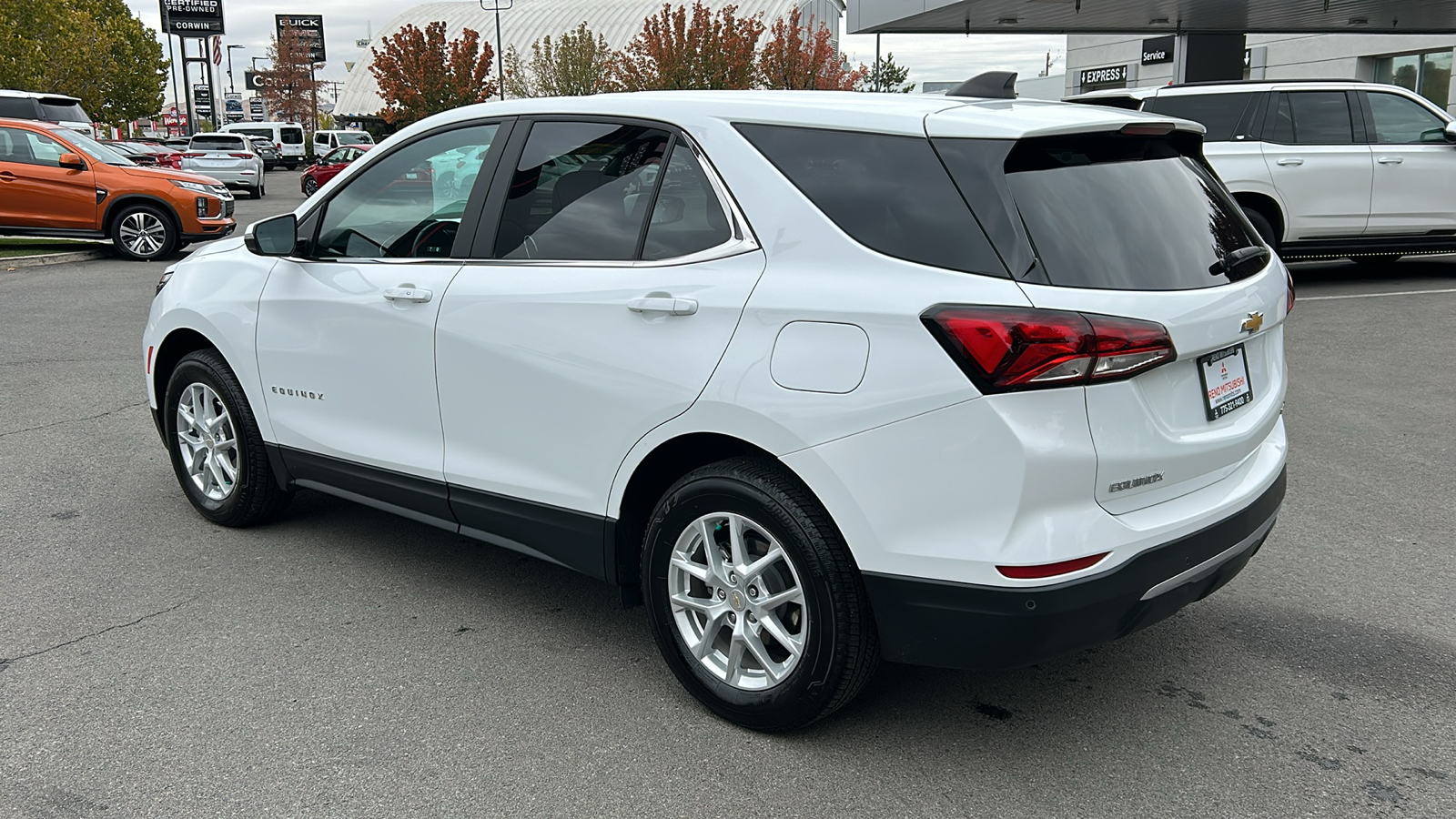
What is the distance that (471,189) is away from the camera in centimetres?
399

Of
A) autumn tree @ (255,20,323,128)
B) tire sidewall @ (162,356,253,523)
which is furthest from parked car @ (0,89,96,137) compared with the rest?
autumn tree @ (255,20,323,128)

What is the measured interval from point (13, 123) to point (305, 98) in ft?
297

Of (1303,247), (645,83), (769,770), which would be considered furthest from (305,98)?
(769,770)

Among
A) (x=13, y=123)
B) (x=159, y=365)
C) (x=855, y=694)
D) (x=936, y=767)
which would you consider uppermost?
(x=13, y=123)

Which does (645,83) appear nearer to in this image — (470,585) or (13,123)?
(13,123)

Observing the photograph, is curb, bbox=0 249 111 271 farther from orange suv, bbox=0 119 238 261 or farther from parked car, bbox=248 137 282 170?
parked car, bbox=248 137 282 170

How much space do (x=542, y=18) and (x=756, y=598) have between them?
361 ft

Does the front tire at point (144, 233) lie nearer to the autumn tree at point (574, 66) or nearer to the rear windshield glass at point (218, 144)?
the rear windshield glass at point (218, 144)

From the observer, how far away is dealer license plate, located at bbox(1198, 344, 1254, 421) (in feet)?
10.0

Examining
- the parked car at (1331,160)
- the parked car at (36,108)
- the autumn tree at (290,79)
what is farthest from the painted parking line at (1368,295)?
the autumn tree at (290,79)

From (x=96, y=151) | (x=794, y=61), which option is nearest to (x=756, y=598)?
(x=96, y=151)

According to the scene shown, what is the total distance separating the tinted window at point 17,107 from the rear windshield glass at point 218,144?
1013 centimetres

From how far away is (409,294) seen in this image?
398 cm

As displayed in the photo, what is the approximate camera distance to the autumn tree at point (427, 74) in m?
57.6
